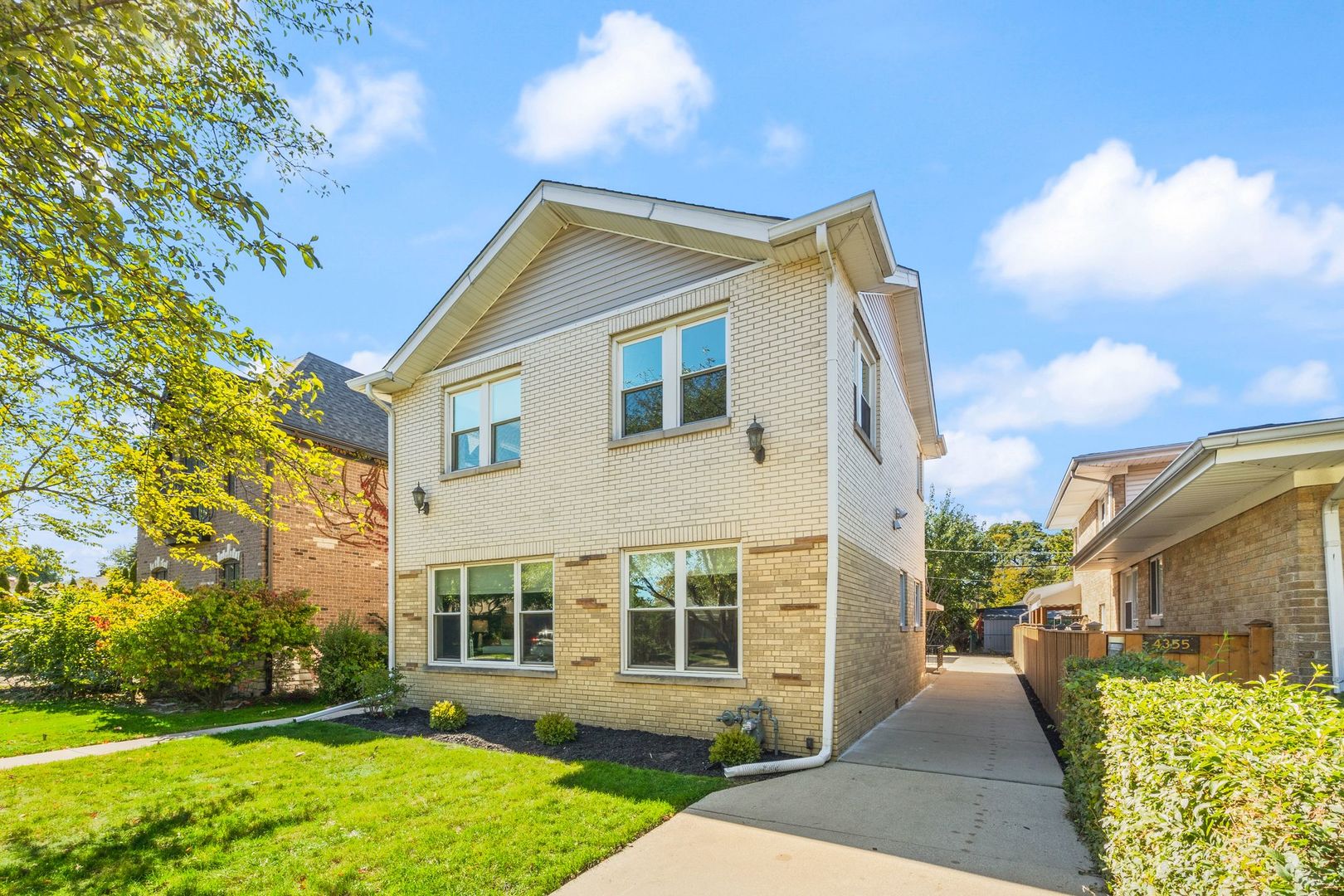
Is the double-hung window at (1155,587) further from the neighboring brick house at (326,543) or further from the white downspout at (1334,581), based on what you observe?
the neighboring brick house at (326,543)

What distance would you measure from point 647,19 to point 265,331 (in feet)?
17.0

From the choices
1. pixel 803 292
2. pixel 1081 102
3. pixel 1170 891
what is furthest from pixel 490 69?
pixel 1170 891

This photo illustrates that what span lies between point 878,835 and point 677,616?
3938 mm

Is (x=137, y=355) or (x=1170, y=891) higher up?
(x=137, y=355)

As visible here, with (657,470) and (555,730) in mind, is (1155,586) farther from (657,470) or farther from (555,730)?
(555,730)

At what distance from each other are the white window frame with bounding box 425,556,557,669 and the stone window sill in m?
4.66

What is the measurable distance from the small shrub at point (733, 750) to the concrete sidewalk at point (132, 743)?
690cm

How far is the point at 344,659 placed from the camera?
45.9 ft

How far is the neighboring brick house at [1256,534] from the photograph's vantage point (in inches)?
230

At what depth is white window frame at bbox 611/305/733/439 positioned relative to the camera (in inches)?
361

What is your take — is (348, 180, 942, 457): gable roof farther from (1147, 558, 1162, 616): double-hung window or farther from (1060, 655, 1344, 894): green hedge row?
(1060, 655, 1344, 894): green hedge row

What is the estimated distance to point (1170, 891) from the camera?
256cm

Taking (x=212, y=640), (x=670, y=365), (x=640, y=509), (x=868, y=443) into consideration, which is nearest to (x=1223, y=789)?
(x=640, y=509)

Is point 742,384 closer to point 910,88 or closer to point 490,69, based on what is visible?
point 910,88
